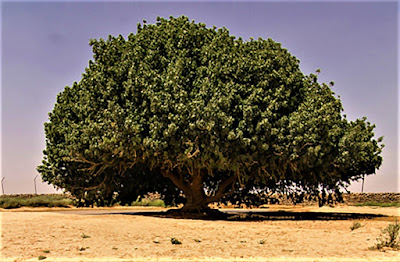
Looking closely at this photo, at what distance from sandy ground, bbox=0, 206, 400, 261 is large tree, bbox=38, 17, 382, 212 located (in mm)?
4151

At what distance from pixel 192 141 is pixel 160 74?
381cm

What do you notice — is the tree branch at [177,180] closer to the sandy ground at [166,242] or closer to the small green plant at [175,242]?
the sandy ground at [166,242]

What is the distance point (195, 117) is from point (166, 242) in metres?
7.76

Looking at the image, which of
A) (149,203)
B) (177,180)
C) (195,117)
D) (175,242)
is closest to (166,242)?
(175,242)

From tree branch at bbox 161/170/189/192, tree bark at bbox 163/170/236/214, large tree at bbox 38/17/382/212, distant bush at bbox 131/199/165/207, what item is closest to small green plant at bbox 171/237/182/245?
large tree at bbox 38/17/382/212

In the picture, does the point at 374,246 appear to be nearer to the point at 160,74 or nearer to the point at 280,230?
the point at 280,230

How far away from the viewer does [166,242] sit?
12891 mm

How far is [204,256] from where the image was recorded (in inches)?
440

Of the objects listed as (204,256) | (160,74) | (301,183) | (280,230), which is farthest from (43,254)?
(301,183)

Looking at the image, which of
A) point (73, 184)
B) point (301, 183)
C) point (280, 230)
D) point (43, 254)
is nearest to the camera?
point (43, 254)

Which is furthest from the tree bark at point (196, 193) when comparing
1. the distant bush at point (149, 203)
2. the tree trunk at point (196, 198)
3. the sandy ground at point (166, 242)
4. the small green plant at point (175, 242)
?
the distant bush at point (149, 203)

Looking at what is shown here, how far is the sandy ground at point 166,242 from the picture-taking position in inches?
435

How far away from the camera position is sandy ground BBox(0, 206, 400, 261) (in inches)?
435

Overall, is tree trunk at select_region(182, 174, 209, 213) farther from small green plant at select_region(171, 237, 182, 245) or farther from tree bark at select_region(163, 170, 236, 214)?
small green plant at select_region(171, 237, 182, 245)
